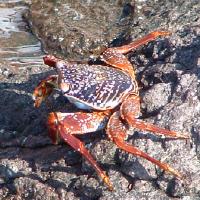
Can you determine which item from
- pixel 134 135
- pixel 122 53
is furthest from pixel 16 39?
pixel 134 135

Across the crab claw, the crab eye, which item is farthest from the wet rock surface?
the crab eye

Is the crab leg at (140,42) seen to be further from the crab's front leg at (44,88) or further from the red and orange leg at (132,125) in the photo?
the red and orange leg at (132,125)

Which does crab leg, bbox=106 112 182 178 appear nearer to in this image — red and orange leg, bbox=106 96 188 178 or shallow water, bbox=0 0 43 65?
red and orange leg, bbox=106 96 188 178

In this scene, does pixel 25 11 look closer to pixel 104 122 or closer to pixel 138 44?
pixel 138 44

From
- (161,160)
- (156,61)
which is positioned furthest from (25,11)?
(161,160)

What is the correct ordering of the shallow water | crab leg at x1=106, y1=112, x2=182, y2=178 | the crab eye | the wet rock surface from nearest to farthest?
crab leg at x1=106, y1=112, x2=182, y2=178
the wet rock surface
the crab eye
the shallow water

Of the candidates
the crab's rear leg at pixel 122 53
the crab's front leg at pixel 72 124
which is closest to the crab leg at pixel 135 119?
the crab's front leg at pixel 72 124

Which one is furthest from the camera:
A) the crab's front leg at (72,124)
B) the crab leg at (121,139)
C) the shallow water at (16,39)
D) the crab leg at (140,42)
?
the shallow water at (16,39)
